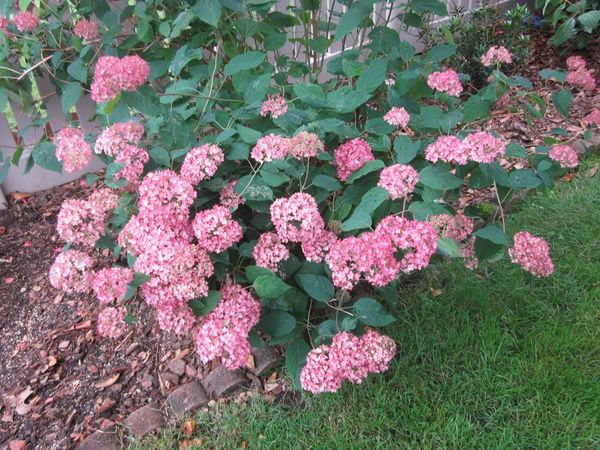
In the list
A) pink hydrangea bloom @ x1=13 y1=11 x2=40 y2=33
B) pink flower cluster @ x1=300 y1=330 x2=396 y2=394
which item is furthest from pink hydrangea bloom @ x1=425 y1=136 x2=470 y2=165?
pink hydrangea bloom @ x1=13 y1=11 x2=40 y2=33

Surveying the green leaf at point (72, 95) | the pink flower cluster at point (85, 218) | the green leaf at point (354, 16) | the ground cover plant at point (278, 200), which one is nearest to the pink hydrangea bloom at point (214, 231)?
the ground cover plant at point (278, 200)

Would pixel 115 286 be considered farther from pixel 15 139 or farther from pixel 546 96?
pixel 546 96

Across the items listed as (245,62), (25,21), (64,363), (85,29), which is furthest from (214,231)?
(25,21)

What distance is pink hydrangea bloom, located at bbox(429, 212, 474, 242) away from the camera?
140cm

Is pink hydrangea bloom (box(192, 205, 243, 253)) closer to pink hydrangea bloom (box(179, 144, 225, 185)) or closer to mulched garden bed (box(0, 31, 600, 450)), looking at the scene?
pink hydrangea bloom (box(179, 144, 225, 185))

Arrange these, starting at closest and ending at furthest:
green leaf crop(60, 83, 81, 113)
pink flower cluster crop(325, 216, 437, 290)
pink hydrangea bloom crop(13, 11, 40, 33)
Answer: pink flower cluster crop(325, 216, 437, 290)
green leaf crop(60, 83, 81, 113)
pink hydrangea bloom crop(13, 11, 40, 33)

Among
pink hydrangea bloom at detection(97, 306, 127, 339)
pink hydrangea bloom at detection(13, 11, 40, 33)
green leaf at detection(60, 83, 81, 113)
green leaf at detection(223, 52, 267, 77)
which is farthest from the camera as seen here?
pink hydrangea bloom at detection(13, 11, 40, 33)

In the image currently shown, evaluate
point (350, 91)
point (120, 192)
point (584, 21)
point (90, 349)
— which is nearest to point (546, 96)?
point (584, 21)

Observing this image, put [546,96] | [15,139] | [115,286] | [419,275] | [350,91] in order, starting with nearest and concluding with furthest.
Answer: [115,286] < [350,91] < [419,275] < [15,139] < [546,96]

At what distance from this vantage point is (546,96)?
3623mm

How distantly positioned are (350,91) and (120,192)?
33.9 inches

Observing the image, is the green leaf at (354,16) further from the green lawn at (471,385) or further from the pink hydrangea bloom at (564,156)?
the green lawn at (471,385)

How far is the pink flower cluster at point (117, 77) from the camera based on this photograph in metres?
1.40

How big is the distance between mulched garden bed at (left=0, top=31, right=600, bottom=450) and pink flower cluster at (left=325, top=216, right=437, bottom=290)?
0.69 m
